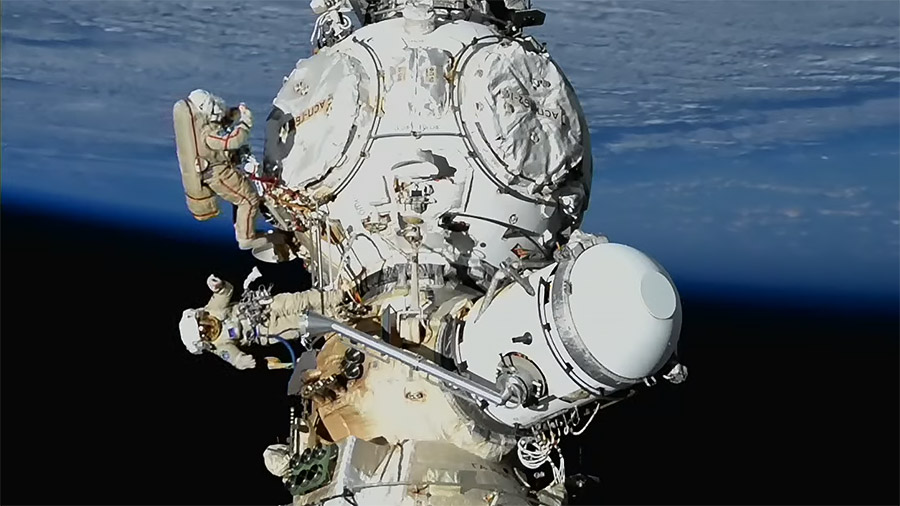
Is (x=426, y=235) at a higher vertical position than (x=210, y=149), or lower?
lower

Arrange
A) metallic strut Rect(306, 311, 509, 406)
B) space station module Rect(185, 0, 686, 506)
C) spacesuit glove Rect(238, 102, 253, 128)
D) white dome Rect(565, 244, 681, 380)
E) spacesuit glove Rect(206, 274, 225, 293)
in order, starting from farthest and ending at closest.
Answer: spacesuit glove Rect(206, 274, 225, 293) < spacesuit glove Rect(238, 102, 253, 128) < space station module Rect(185, 0, 686, 506) < metallic strut Rect(306, 311, 509, 406) < white dome Rect(565, 244, 681, 380)

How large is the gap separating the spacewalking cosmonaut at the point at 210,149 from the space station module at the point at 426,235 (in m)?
0.13

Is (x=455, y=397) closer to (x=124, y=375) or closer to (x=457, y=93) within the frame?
(x=457, y=93)

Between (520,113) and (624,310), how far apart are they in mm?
972

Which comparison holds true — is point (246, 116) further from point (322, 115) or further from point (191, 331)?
point (191, 331)

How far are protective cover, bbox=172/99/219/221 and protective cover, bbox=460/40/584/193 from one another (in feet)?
2.89

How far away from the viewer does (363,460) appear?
3.24m

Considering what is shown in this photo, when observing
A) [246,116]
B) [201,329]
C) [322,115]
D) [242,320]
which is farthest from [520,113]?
[201,329]

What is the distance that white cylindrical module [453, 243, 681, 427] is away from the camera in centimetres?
261

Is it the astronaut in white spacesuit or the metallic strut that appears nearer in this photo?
the metallic strut

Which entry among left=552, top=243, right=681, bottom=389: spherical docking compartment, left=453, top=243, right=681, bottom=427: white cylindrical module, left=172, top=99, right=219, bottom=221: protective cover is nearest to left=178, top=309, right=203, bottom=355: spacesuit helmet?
left=172, top=99, right=219, bottom=221: protective cover

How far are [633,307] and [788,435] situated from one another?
19.2ft

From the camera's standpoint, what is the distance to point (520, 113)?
3332 millimetres

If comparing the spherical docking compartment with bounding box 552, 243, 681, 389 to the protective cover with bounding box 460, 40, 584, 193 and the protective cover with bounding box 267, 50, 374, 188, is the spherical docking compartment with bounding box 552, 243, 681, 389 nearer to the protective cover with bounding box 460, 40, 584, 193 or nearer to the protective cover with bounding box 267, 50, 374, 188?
the protective cover with bounding box 460, 40, 584, 193
